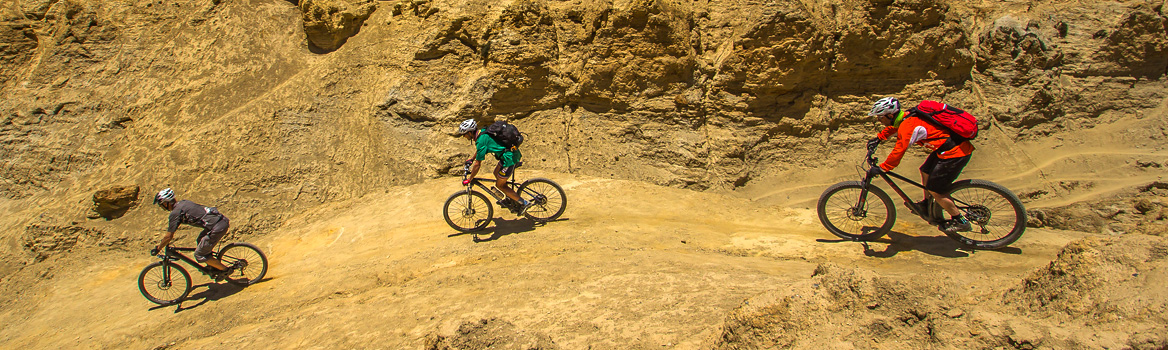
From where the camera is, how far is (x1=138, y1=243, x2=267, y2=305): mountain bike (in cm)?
607

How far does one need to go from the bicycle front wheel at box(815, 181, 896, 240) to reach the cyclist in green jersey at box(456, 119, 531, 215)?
3.39 meters

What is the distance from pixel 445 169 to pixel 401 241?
2024 millimetres

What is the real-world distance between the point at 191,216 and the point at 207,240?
0.31m

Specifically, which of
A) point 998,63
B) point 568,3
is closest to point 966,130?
point 998,63

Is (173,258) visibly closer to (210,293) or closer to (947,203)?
(210,293)

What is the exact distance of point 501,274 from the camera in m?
5.14

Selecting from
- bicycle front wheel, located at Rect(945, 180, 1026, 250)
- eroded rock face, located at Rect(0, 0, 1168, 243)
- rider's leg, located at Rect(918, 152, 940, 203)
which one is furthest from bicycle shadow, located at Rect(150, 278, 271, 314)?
bicycle front wheel, located at Rect(945, 180, 1026, 250)

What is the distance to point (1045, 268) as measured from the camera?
3078 mm

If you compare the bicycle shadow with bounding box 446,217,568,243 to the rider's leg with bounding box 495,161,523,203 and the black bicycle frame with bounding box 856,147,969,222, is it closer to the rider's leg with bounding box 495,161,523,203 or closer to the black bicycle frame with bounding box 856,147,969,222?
the rider's leg with bounding box 495,161,523,203

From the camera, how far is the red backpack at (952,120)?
4.84 m

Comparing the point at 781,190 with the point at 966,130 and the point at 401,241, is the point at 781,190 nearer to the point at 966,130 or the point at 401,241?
the point at 966,130

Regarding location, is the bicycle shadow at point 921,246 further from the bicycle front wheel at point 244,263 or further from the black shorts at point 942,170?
the bicycle front wheel at point 244,263

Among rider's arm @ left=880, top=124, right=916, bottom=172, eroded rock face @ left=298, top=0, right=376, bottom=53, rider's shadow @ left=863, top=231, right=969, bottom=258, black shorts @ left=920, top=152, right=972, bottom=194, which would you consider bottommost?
rider's shadow @ left=863, top=231, right=969, bottom=258

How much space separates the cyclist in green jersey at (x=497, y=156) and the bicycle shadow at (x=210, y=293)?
280cm
